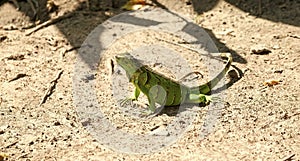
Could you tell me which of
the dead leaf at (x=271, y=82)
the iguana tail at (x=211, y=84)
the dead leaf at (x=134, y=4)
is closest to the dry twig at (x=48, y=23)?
the dead leaf at (x=134, y=4)

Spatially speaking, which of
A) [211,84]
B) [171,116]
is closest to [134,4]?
[211,84]

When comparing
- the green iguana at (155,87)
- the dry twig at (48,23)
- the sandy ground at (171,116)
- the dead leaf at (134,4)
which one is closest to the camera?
the sandy ground at (171,116)

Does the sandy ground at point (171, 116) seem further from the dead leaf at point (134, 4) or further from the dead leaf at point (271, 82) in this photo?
the dead leaf at point (134, 4)

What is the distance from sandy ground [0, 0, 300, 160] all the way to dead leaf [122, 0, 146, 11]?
142 millimetres

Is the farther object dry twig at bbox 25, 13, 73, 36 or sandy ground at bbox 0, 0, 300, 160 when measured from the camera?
dry twig at bbox 25, 13, 73, 36

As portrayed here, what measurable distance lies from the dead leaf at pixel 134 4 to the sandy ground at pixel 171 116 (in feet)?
0.46

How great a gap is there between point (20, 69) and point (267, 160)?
9.67 ft

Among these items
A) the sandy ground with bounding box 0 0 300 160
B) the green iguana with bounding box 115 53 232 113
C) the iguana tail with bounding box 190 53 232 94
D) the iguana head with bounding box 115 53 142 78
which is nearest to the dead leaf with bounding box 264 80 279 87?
the sandy ground with bounding box 0 0 300 160

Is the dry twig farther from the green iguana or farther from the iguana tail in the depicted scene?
the iguana tail

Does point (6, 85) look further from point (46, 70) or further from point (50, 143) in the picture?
point (50, 143)

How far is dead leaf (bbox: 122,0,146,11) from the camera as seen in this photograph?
24.7ft

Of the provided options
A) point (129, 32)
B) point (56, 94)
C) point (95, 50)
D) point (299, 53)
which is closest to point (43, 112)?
point (56, 94)

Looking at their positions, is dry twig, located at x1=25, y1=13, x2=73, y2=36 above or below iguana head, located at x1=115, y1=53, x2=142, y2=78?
below

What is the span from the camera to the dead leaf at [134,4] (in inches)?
297
